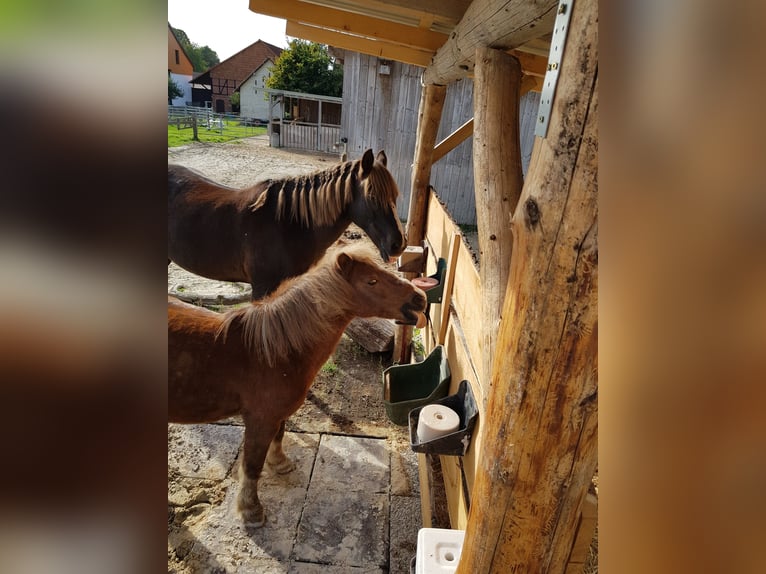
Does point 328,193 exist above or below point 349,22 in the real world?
below

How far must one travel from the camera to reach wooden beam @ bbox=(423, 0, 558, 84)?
1.31 meters

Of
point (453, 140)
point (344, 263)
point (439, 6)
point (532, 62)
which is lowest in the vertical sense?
point (344, 263)

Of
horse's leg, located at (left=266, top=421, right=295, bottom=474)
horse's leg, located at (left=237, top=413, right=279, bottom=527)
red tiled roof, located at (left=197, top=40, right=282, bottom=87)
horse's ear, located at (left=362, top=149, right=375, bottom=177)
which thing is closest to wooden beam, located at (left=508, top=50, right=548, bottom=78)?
horse's ear, located at (left=362, top=149, right=375, bottom=177)

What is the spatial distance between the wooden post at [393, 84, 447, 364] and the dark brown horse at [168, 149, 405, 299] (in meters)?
0.38

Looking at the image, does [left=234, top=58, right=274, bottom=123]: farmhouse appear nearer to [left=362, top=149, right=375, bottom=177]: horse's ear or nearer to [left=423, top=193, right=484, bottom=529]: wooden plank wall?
[left=362, top=149, right=375, bottom=177]: horse's ear

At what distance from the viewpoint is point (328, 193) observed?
3.60 metres

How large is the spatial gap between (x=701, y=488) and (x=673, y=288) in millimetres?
113

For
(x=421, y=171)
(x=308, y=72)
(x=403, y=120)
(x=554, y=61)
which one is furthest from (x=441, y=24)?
(x=308, y=72)

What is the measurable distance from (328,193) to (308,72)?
20.9m

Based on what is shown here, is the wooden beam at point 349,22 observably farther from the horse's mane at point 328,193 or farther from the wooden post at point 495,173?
the wooden post at point 495,173

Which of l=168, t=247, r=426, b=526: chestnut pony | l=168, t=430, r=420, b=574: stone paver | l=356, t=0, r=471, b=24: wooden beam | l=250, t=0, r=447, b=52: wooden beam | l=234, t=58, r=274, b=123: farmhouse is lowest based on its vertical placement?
l=168, t=430, r=420, b=574: stone paver

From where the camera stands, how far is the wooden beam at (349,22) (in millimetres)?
2906

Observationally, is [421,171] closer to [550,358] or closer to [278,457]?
[278,457]

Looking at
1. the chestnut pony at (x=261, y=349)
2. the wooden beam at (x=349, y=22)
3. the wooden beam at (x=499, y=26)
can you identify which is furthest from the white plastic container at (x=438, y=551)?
the wooden beam at (x=349, y=22)
